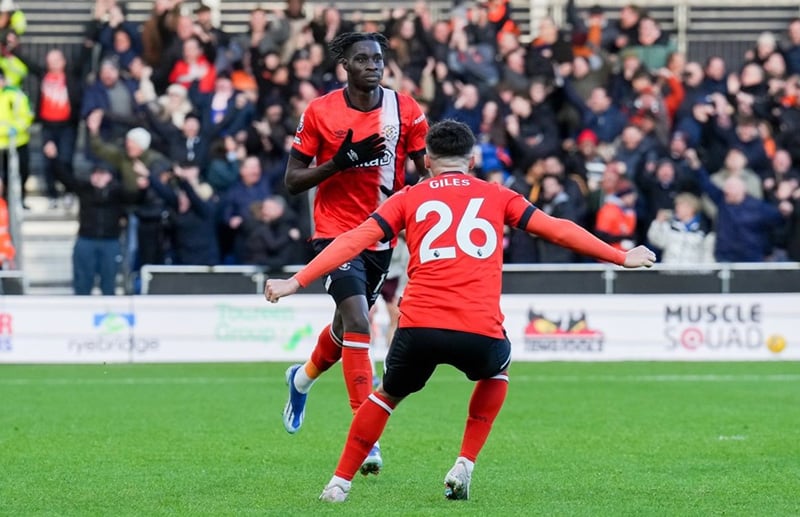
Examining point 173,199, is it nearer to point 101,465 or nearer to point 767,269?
point 767,269

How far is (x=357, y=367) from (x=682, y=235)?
444 inches

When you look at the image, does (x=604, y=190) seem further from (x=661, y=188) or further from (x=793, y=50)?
(x=793, y=50)

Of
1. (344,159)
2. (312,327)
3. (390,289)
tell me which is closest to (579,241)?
(344,159)

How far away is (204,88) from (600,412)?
9868 mm

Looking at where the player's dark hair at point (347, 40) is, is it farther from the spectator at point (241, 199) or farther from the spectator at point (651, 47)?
the spectator at point (651, 47)

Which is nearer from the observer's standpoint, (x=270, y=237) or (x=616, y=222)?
(x=270, y=237)

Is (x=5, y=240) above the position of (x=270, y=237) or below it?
below

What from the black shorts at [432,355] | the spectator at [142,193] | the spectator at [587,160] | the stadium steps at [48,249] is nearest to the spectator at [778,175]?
the spectator at [587,160]

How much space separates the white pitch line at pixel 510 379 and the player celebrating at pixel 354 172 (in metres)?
6.83

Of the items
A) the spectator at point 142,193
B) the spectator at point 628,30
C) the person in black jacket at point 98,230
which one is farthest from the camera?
the spectator at point 628,30

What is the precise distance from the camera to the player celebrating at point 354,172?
9.00 m

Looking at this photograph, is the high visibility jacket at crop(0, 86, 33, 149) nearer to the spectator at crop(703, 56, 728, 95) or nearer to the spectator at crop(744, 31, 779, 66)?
the spectator at crop(703, 56, 728, 95)

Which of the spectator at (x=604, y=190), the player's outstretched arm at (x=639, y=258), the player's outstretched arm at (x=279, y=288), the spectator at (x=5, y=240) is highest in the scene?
the player's outstretched arm at (x=639, y=258)

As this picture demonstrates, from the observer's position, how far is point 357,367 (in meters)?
8.92
